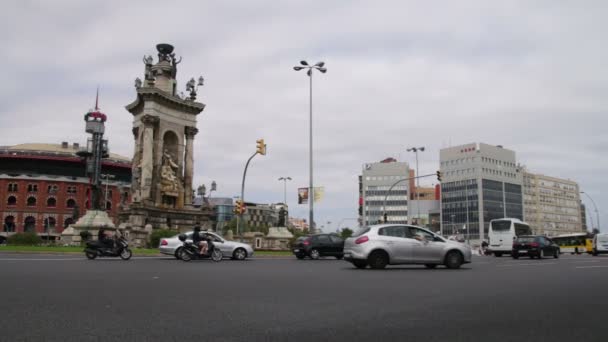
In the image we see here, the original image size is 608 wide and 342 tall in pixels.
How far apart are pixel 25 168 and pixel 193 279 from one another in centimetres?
9504

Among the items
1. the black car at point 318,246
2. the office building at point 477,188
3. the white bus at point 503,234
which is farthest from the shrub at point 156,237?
the office building at point 477,188

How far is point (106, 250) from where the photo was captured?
21.5m

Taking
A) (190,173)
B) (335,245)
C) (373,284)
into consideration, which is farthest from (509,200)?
(373,284)

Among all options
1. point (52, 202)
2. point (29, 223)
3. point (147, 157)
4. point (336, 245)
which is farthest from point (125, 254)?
point (52, 202)

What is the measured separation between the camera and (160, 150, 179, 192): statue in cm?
4450

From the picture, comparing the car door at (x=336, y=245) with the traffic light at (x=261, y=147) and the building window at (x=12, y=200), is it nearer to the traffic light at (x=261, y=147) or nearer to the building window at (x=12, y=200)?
the traffic light at (x=261, y=147)

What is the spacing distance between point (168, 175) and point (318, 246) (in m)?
22.4

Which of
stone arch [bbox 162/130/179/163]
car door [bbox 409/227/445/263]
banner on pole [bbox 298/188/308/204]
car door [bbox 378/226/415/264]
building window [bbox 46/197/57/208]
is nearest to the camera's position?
car door [bbox 378/226/415/264]

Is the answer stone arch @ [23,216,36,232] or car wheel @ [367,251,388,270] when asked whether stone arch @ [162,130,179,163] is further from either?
stone arch @ [23,216,36,232]

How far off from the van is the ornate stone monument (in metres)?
31.8

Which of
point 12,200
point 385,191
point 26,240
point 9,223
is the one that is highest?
point 385,191

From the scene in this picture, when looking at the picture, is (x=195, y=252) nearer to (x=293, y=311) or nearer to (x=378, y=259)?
(x=378, y=259)

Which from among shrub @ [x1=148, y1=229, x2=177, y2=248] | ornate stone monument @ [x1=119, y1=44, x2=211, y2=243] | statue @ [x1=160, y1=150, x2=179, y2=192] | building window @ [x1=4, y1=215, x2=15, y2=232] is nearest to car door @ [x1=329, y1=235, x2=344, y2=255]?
shrub @ [x1=148, y1=229, x2=177, y2=248]

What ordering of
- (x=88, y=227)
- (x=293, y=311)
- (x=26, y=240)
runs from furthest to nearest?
1. (x=26, y=240)
2. (x=88, y=227)
3. (x=293, y=311)
